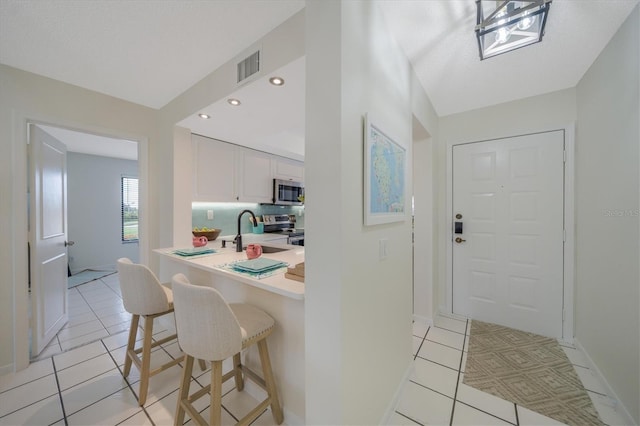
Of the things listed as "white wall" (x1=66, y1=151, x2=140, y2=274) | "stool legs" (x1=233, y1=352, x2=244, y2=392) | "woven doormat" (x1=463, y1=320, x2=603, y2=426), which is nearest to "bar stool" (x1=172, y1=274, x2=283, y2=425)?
"stool legs" (x1=233, y1=352, x2=244, y2=392)

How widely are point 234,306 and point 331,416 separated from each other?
85 centimetres

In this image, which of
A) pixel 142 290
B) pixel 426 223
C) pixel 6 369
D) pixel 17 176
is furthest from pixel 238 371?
pixel 17 176

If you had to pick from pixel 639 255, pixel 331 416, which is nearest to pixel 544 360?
pixel 639 255

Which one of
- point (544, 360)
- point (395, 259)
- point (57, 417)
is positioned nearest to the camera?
point (57, 417)

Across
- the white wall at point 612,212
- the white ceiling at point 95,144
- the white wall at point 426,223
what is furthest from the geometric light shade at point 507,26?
the white ceiling at point 95,144

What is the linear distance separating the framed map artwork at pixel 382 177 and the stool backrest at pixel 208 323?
0.82 metres

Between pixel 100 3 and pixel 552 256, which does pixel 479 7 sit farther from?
pixel 552 256

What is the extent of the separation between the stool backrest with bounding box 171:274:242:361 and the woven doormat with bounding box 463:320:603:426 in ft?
5.88

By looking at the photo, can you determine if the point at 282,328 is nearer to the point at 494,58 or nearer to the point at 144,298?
the point at 144,298

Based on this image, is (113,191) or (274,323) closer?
(274,323)

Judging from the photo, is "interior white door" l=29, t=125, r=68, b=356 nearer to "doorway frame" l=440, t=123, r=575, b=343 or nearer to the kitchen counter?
the kitchen counter

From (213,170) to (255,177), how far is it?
771 millimetres

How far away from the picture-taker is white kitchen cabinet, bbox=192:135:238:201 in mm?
2934

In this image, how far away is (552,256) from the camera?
2387 millimetres
